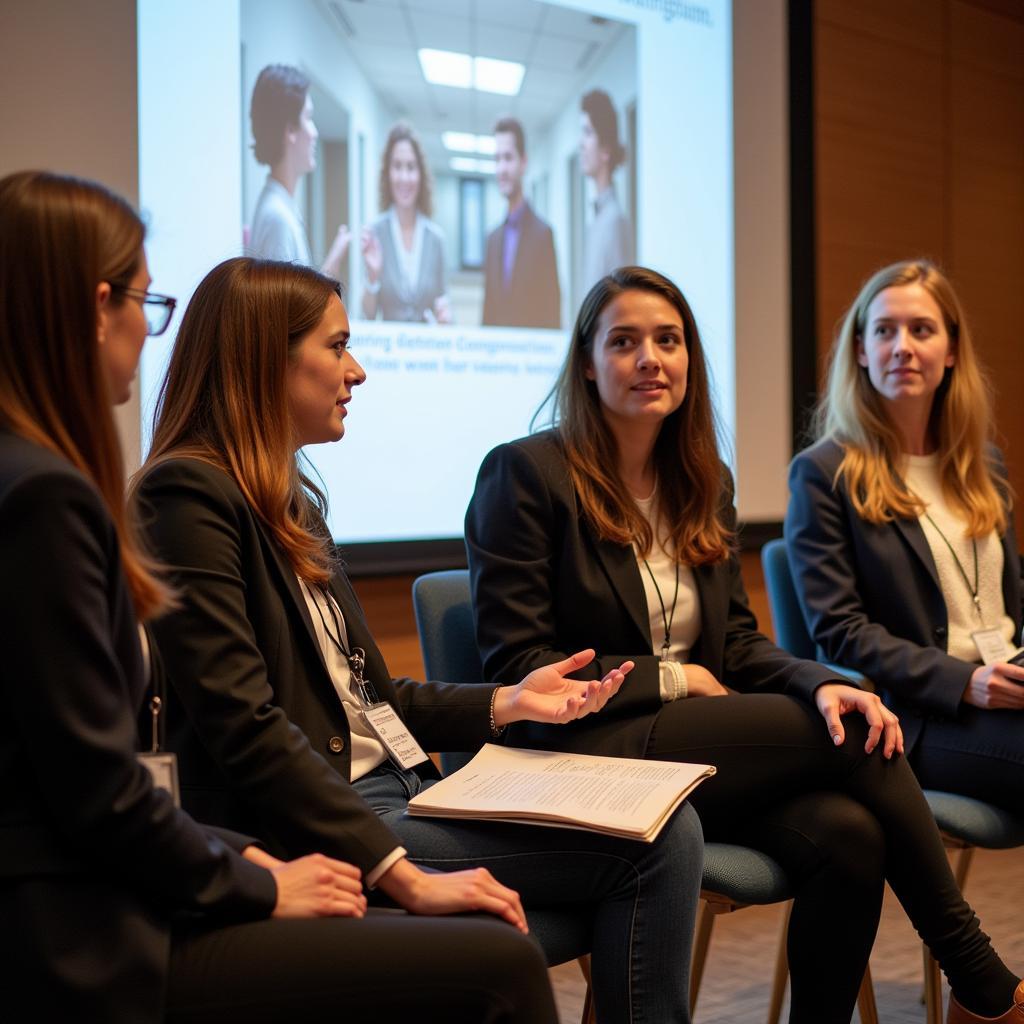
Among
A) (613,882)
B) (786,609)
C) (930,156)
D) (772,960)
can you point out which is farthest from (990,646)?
(930,156)

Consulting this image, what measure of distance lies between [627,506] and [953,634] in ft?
2.68

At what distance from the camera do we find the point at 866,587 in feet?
7.84

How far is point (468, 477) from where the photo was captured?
3289mm

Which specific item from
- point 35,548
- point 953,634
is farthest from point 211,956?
point 953,634

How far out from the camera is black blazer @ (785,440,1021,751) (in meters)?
2.24

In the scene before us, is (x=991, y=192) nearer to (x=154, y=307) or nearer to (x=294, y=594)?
(x=294, y=594)

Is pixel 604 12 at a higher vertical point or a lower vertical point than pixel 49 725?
higher

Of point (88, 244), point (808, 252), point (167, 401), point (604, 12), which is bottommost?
point (167, 401)

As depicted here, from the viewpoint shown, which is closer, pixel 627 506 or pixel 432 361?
pixel 627 506

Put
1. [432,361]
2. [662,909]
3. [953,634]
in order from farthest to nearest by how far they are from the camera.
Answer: [432,361], [953,634], [662,909]

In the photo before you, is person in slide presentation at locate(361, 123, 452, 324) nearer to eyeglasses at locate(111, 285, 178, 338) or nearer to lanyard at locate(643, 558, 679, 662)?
lanyard at locate(643, 558, 679, 662)

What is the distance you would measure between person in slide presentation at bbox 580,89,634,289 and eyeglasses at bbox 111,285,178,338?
Result: 237cm

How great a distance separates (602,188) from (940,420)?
1384mm

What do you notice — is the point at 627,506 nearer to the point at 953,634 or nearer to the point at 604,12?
the point at 953,634
